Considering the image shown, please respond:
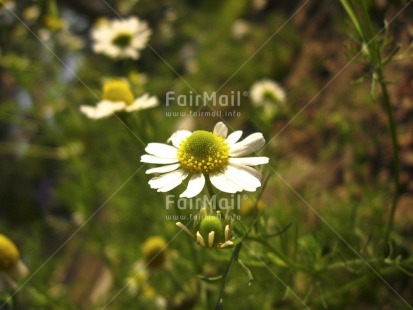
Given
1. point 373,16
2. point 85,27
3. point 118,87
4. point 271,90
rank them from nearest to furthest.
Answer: point 118,87 → point 373,16 → point 271,90 → point 85,27

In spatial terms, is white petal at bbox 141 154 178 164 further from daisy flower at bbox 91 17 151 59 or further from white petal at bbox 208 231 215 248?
daisy flower at bbox 91 17 151 59

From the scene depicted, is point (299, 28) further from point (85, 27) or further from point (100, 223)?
point (85, 27)

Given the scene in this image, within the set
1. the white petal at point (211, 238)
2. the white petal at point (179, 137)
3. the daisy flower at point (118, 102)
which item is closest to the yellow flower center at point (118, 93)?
the daisy flower at point (118, 102)

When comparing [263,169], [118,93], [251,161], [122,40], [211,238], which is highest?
[122,40]

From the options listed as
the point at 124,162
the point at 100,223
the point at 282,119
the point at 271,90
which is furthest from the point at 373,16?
the point at 100,223

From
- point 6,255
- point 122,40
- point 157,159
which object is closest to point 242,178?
point 157,159

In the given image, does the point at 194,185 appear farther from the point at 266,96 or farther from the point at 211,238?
the point at 266,96
